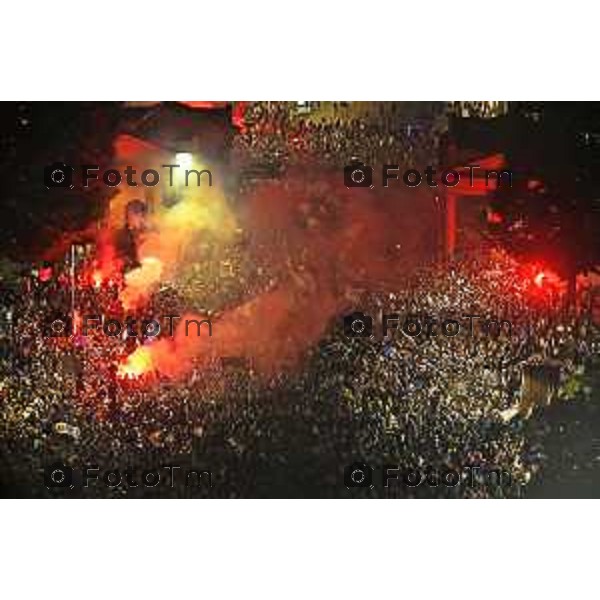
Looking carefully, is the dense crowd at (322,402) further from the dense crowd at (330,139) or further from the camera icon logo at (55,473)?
the dense crowd at (330,139)

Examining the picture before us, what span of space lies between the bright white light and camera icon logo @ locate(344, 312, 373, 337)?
51cm

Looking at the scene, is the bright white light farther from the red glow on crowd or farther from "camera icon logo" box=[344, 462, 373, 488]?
"camera icon logo" box=[344, 462, 373, 488]

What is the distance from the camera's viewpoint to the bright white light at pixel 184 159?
7.27 ft

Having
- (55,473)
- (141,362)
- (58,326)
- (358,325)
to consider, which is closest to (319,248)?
(358,325)

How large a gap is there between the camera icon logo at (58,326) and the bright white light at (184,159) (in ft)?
1.46

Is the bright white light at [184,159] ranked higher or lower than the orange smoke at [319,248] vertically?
higher

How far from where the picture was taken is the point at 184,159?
2219mm

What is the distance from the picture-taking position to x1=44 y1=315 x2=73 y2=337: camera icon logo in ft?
7.34

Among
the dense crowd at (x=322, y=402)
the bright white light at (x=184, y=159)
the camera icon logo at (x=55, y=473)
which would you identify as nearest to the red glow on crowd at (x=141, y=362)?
the dense crowd at (x=322, y=402)
